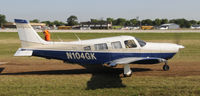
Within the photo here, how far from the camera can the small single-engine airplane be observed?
39.9ft

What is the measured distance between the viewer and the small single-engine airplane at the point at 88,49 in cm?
1216

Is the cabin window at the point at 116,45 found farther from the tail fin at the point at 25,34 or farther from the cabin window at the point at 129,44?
the tail fin at the point at 25,34

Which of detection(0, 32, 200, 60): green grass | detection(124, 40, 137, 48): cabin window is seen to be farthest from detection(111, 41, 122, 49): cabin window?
detection(0, 32, 200, 60): green grass

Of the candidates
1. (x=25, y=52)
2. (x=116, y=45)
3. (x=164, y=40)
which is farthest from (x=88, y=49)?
(x=164, y=40)

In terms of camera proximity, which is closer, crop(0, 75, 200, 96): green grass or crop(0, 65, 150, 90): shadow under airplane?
crop(0, 75, 200, 96): green grass

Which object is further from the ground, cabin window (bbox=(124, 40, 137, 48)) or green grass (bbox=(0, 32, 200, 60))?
cabin window (bbox=(124, 40, 137, 48))

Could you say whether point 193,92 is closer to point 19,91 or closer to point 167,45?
point 167,45

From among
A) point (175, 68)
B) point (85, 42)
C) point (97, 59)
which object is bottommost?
point (175, 68)

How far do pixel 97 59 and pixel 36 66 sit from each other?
483 centimetres

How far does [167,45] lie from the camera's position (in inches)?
508

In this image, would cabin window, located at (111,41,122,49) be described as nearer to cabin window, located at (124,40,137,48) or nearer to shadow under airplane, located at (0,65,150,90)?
cabin window, located at (124,40,137,48)

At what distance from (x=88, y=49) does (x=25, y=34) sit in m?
3.11

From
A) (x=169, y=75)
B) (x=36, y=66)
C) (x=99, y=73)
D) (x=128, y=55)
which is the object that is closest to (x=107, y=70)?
(x=99, y=73)

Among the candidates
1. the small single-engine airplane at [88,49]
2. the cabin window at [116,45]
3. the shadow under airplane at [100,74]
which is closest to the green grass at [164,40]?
the small single-engine airplane at [88,49]
